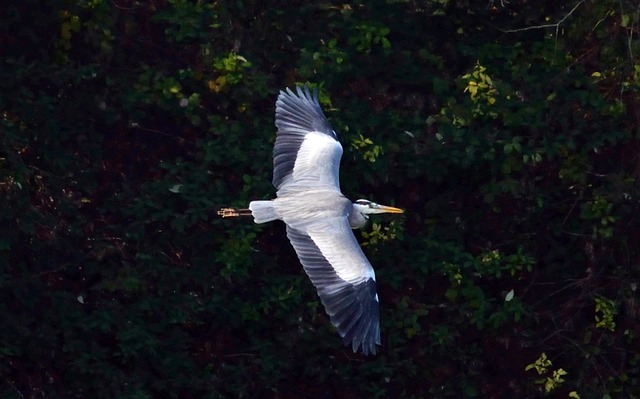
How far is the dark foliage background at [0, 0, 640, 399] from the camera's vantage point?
8.94 meters

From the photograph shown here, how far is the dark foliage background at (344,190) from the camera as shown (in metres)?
8.94

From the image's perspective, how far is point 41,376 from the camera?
8688mm

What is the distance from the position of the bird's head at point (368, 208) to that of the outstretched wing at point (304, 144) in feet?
0.55

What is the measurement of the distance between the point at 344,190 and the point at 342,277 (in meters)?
1.49

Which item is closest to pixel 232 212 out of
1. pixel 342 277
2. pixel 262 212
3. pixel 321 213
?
pixel 262 212

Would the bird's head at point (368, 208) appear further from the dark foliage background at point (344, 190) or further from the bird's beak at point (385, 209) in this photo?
the dark foliage background at point (344, 190)

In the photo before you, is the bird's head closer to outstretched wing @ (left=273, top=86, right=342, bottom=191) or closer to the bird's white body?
the bird's white body

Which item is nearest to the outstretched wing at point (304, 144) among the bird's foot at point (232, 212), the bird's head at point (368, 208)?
the bird's head at point (368, 208)

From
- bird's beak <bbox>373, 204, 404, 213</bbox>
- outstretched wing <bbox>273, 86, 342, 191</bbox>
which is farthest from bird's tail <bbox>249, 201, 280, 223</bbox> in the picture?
bird's beak <bbox>373, 204, 404, 213</bbox>

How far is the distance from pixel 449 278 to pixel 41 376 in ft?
8.35

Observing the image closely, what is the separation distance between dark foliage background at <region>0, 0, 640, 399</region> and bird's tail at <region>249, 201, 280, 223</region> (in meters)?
0.78

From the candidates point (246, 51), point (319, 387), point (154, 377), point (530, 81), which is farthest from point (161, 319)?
point (530, 81)

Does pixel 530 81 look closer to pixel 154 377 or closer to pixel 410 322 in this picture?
pixel 410 322

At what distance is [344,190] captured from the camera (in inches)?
364
